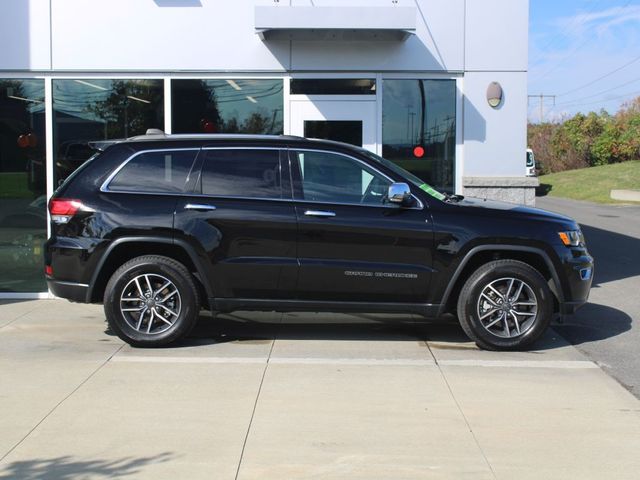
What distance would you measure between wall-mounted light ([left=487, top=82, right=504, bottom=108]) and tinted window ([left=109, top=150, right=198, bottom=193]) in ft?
14.5

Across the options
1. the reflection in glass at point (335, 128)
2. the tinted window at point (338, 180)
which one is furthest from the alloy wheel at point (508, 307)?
the reflection in glass at point (335, 128)

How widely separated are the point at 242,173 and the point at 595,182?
3422 cm

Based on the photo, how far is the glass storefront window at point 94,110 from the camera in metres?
9.73

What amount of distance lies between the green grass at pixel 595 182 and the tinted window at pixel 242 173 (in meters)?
27.7

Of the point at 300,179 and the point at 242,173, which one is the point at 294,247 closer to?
the point at 300,179

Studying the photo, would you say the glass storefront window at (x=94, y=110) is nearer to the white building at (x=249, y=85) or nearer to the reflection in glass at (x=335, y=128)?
the white building at (x=249, y=85)

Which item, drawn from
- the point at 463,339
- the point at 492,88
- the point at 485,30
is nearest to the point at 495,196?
the point at 492,88

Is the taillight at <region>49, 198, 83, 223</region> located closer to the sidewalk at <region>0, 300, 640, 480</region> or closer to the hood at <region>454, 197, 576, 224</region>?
the sidewalk at <region>0, 300, 640, 480</region>

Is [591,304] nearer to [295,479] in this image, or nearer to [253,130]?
[253,130]

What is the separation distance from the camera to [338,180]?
6.99 metres

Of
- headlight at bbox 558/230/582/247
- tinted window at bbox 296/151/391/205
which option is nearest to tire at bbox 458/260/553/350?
headlight at bbox 558/230/582/247

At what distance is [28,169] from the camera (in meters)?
9.77

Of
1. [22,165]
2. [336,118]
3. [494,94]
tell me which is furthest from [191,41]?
[494,94]

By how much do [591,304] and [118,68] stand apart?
22.3 ft
